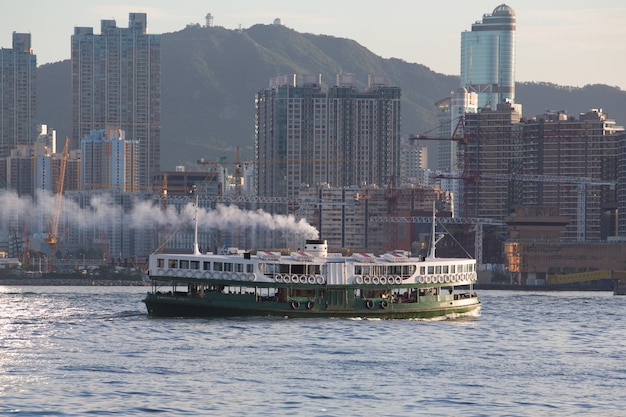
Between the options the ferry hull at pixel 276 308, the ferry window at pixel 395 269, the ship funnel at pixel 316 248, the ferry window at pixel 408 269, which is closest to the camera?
the ferry hull at pixel 276 308

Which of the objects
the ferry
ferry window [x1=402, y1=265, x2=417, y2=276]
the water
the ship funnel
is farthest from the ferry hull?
the ship funnel

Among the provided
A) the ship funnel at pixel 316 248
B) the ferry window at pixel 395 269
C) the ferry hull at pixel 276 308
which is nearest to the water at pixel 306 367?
the ferry hull at pixel 276 308

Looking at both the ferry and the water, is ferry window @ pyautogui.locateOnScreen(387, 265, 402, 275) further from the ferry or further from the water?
the water

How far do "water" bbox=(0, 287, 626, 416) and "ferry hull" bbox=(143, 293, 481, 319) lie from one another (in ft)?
3.05

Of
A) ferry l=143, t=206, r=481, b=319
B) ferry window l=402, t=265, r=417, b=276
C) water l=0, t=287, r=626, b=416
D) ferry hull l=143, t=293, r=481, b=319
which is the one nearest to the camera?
water l=0, t=287, r=626, b=416

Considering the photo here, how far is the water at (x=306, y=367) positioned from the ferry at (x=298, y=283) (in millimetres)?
1411

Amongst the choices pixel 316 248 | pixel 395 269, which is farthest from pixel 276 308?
pixel 395 269

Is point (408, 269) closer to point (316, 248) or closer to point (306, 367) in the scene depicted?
point (316, 248)

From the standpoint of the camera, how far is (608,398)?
233 feet

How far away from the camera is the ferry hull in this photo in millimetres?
108938

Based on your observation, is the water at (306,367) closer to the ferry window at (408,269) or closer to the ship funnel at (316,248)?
the ferry window at (408,269)

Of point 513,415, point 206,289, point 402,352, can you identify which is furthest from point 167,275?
point 513,415

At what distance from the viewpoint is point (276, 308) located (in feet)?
359

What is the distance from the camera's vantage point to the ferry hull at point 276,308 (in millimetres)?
108938
